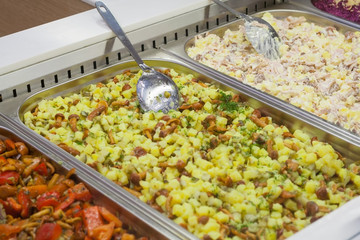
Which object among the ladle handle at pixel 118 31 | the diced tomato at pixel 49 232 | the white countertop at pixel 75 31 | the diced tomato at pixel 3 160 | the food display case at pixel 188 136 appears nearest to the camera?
the diced tomato at pixel 49 232

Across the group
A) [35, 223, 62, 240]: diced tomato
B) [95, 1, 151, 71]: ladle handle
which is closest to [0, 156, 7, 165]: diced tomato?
[35, 223, 62, 240]: diced tomato

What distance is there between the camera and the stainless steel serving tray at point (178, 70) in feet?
5.82

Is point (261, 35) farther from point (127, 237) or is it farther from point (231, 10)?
point (127, 237)

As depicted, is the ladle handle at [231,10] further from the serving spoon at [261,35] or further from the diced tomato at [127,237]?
the diced tomato at [127,237]

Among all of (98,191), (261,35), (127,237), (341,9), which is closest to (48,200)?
(98,191)

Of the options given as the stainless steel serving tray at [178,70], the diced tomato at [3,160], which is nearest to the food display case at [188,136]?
the stainless steel serving tray at [178,70]

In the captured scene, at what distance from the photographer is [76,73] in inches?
99.8

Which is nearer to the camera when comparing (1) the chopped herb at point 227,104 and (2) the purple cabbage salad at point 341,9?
(1) the chopped herb at point 227,104

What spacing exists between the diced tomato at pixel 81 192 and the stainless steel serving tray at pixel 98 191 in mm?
19

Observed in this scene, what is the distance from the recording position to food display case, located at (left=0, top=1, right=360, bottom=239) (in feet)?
5.72

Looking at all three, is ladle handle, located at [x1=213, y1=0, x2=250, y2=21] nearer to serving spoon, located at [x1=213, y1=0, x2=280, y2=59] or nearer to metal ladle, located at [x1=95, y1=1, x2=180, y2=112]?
serving spoon, located at [x1=213, y1=0, x2=280, y2=59]

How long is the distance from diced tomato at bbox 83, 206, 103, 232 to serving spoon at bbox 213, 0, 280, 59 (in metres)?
1.44

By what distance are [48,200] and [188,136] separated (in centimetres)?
67

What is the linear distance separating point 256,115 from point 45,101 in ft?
2.95
